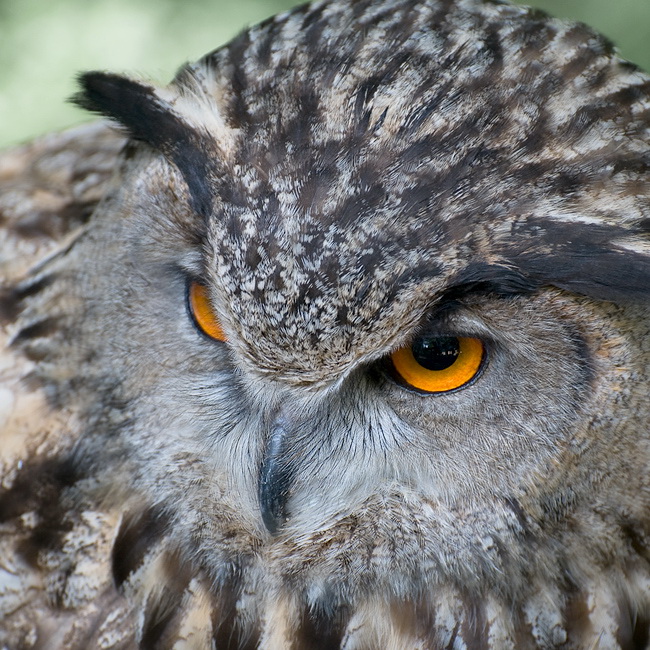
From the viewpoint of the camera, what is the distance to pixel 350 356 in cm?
115

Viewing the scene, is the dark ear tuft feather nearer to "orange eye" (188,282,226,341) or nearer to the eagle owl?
the eagle owl

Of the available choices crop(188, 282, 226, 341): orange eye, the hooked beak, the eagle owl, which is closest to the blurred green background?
the eagle owl

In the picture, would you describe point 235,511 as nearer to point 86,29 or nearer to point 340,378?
point 340,378

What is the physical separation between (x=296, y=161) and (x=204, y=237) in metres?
0.18

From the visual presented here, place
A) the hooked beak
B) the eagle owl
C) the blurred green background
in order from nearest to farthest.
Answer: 1. the eagle owl
2. the hooked beak
3. the blurred green background

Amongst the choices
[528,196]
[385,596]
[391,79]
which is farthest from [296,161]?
[385,596]

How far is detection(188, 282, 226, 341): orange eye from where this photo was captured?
126 cm

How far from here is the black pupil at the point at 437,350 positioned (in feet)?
3.79

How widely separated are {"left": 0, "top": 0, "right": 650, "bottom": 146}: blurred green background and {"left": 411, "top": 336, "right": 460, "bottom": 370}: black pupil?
2.35 metres

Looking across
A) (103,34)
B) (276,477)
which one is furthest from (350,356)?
(103,34)

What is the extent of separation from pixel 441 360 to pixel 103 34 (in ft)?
8.51

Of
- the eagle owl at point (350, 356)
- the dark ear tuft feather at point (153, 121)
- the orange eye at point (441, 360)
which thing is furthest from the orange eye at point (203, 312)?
the orange eye at point (441, 360)

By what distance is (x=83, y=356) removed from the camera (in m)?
1.36

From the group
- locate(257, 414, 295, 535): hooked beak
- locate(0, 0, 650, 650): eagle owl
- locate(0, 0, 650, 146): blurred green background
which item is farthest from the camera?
locate(0, 0, 650, 146): blurred green background
